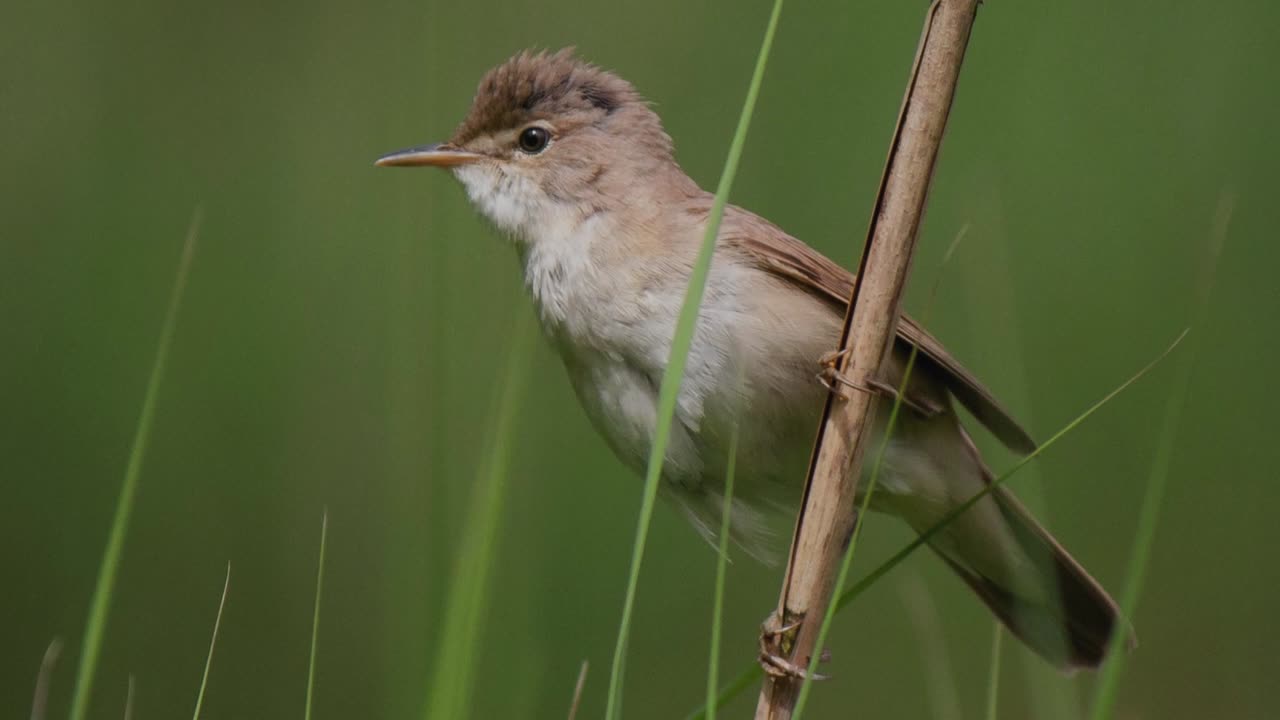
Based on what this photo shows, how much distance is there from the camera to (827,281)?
3.06 m

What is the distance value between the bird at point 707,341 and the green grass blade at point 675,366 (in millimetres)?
877

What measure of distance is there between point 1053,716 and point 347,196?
4352 mm

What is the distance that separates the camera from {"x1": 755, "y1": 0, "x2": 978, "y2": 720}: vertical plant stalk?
1928mm

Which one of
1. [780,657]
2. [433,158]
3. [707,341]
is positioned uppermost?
[433,158]

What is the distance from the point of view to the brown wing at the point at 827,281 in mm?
2869

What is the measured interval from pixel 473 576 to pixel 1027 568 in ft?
6.27

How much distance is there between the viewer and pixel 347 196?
5977mm

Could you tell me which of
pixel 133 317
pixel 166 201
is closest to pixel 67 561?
pixel 133 317

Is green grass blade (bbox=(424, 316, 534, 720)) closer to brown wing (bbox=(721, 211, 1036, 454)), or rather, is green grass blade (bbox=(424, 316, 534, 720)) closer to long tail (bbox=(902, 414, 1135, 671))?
brown wing (bbox=(721, 211, 1036, 454))

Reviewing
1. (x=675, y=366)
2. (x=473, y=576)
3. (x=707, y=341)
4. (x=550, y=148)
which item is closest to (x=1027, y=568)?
(x=707, y=341)

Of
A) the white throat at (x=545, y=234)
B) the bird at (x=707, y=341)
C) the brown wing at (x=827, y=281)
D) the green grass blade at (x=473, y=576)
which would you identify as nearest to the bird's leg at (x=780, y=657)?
the green grass blade at (x=473, y=576)

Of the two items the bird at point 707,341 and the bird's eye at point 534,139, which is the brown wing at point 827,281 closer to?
the bird at point 707,341

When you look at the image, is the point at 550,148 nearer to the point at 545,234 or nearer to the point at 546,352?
the point at 545,234

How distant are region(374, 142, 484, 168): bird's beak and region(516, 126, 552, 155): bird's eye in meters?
0.10
